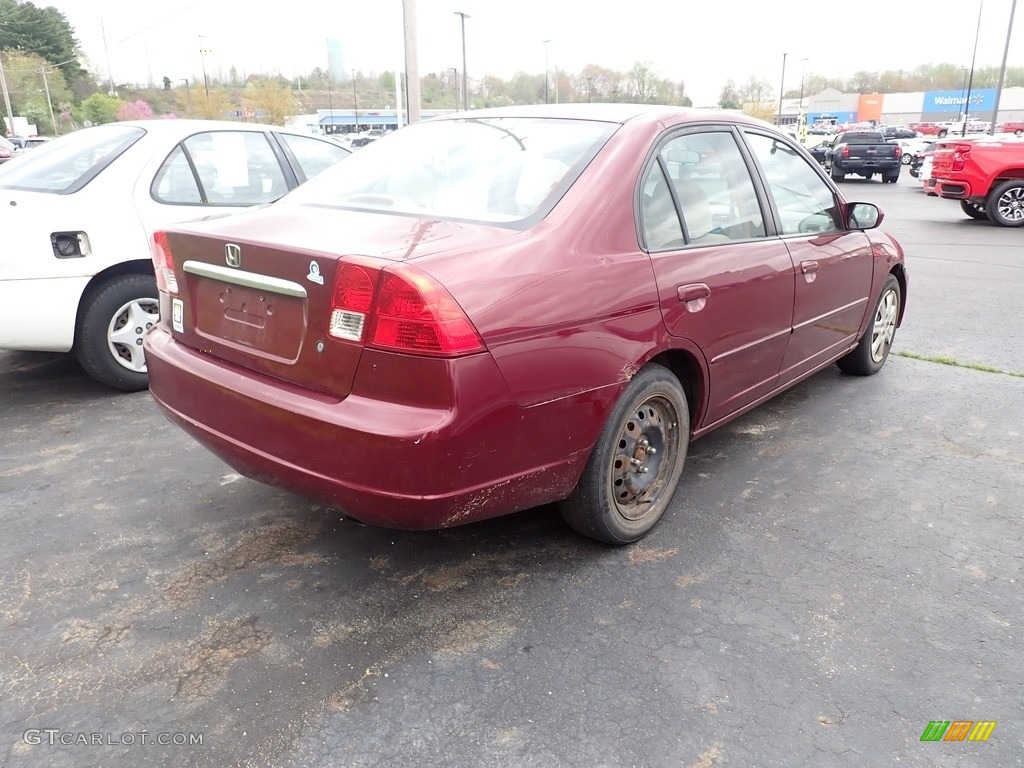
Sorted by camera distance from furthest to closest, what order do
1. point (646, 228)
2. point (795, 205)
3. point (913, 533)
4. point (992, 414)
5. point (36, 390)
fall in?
1. point (36, 390)
2. point (992, 414)
3. point (795, 205)
4. point (913, 533)
5. point (646, 228)

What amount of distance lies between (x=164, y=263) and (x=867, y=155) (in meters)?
24.9

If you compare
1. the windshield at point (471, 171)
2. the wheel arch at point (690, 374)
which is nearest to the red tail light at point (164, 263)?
the windshield at point (471, 171)

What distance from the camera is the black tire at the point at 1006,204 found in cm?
1346

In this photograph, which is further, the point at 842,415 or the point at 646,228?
the point at 842,415

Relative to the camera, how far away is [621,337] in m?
2.71

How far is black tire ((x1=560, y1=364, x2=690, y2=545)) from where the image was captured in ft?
9.25

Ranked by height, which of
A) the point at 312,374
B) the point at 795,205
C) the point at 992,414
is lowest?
the point at 992,414

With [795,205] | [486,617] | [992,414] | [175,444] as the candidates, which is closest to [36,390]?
[175,444]

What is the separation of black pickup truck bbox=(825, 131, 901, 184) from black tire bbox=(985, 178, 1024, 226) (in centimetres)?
1086

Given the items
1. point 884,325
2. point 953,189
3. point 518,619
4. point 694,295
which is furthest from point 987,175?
point 518,619

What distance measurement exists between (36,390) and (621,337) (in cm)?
403

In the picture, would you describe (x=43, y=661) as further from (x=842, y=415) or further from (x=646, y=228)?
(x=842, y=415)

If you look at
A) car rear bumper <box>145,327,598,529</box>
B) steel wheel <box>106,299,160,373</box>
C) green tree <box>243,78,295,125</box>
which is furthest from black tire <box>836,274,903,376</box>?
green tree <box>243,78,295,125</box>

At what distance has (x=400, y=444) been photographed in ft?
7.32
